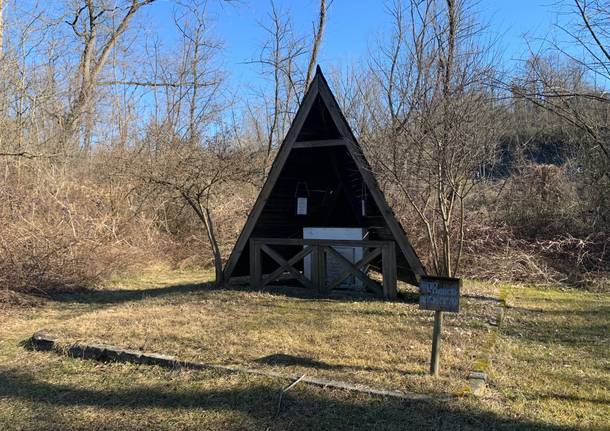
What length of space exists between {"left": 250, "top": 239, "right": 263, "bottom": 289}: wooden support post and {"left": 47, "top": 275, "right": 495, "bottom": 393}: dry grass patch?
496 mm

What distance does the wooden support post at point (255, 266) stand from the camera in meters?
9.80

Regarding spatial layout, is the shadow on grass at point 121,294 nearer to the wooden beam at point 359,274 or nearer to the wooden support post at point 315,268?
the wooden support post at point 315,268

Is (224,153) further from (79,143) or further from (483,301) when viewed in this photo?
(79,143)

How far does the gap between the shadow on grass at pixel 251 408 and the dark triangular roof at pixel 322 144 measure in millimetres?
4288

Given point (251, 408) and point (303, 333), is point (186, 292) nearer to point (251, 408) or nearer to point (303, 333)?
point (303, 333)

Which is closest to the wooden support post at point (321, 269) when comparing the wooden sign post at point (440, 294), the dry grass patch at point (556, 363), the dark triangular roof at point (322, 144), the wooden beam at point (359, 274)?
the wooden beam at point (359, 274)

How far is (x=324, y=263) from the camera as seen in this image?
9375mm

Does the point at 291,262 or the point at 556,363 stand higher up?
the point at 291,262

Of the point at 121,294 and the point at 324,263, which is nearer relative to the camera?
the point at 324,263

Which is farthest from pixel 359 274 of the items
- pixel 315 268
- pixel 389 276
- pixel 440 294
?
pixel 440 294

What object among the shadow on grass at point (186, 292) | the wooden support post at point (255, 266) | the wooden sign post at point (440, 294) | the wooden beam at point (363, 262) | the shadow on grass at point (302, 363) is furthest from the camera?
the wooden support post at point (255, 266)

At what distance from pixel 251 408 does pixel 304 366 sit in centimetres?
102

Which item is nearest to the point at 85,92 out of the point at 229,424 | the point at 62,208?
the point at 62,208

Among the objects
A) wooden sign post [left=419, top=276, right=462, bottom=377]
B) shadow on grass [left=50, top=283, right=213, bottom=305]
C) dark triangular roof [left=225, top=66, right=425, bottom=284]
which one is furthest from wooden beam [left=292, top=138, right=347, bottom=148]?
wooden sign post [left=419, top=276, right=462, bottom=377]
